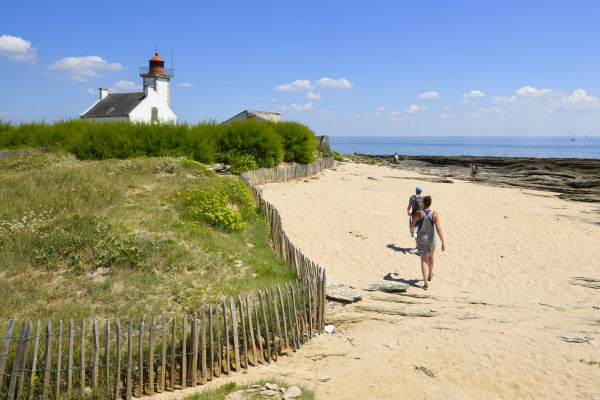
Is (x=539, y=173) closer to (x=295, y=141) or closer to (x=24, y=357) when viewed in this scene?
(x=295, y=141)

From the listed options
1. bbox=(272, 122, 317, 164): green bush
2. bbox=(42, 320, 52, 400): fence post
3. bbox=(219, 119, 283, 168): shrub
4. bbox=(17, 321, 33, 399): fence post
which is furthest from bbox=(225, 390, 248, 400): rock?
bbox=(272, 122, 317, 164): green bush

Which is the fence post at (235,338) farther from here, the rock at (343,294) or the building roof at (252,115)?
the building roof at (252,115)

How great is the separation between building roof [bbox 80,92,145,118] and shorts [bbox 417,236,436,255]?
35733 mm

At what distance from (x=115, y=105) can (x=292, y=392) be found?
42486 mm

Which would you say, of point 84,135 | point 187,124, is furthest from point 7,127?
point 187,124

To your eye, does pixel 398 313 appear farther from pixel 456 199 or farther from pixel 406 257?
pixel 456 199

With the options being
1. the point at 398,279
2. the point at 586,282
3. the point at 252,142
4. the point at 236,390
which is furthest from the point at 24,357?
the point at 252,142

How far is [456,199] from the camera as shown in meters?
24.4

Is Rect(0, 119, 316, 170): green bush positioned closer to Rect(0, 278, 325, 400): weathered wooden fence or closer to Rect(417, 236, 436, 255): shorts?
Rect(417, 236, 436, 255): shorts

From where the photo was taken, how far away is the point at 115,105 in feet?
138

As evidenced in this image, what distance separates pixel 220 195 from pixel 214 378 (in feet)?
23.9

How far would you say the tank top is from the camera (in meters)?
10.2

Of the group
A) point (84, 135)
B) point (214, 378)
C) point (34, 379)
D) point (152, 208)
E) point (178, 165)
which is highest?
point (84, 135)

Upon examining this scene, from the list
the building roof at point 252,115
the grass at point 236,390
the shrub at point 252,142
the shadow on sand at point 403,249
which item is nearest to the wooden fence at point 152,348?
the grass at point 236,390
